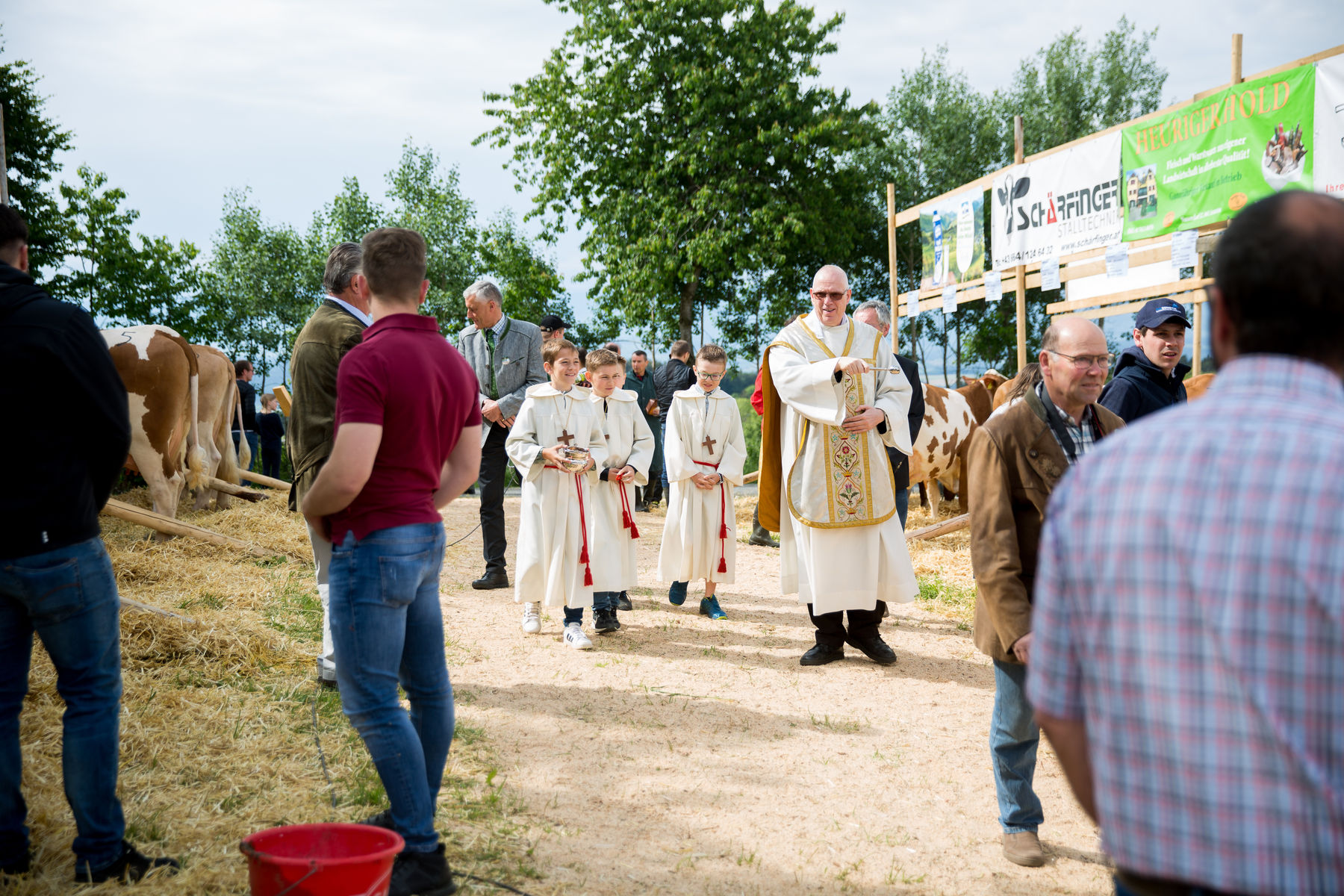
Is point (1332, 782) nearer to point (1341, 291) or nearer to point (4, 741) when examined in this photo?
point (1341, 291)

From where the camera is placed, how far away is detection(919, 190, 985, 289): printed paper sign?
1010cm

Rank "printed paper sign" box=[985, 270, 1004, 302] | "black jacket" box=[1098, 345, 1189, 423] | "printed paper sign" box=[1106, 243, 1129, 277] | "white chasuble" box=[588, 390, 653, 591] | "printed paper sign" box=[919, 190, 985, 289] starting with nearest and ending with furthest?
"black jacket" box=[1098, 345, 1189, 423], "white chasuble" box=[588, 390, 653, 591], "printed paper sign" box=[1106, 243, 1129, 277], "printed paper sign" box=[985, 270, 1004, 302], "printed paper sign" box=[919, 190, 985, 289]

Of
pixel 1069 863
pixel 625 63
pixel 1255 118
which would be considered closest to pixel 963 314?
pixel 625 63

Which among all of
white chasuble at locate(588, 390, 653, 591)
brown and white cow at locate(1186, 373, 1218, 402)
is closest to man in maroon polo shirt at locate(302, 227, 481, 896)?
white chasuble at locate(588, 390, 653, 591)

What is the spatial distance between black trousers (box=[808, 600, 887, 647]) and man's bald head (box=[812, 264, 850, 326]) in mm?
1765

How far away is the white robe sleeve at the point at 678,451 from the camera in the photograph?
7426 mm

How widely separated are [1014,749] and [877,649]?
2625 mm

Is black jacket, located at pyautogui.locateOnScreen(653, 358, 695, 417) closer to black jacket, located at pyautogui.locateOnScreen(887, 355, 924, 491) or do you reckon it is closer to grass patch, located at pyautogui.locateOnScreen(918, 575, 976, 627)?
grass patch, located at pyautogui.locateOnScreen(918, 575, 976, 627)

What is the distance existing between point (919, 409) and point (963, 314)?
109 feet

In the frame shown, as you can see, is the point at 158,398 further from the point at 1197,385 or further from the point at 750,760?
the point at 1197,385

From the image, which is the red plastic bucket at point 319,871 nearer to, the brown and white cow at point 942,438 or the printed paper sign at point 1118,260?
the printed paper sign at point 1118,260

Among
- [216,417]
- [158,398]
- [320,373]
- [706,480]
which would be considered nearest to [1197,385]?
[706,480]

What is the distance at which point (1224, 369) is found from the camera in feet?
4.17

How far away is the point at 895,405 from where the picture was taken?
604 centimetres
